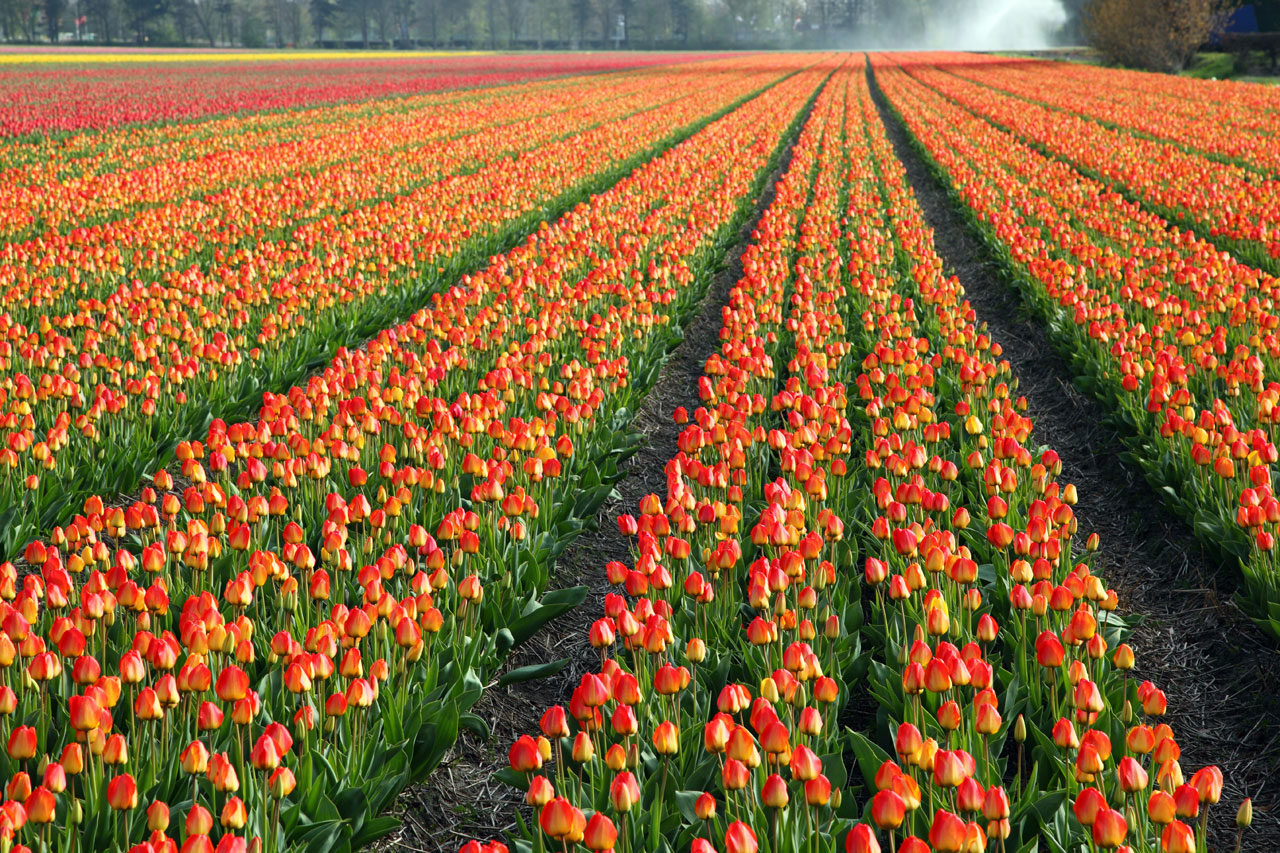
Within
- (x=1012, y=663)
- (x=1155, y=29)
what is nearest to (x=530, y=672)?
(x=1012, y=663)

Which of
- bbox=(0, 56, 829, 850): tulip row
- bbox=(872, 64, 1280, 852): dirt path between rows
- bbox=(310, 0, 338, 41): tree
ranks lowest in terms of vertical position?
bbox=(872, 64, 1280, 852): dirt path between rows

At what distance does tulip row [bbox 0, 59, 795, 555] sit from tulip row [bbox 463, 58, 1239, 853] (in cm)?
307

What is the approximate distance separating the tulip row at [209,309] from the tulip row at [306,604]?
0.58m

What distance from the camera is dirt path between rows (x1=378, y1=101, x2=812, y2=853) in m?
3.19

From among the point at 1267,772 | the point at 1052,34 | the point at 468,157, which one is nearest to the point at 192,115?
the point at 468,157

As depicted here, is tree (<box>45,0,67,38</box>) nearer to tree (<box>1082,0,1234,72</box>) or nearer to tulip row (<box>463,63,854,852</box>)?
tree (<box>1082,0,1234,72</box>)

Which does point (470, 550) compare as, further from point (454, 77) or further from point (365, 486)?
point (454, 77)

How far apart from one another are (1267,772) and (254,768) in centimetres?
312

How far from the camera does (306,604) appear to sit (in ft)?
12.2

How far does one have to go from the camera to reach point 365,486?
201 inches

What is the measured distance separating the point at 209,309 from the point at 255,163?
1063 centimetres

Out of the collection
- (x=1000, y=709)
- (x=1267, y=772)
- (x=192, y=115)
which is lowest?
(x=1267, y=772)

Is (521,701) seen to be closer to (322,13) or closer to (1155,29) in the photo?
(1155,29)

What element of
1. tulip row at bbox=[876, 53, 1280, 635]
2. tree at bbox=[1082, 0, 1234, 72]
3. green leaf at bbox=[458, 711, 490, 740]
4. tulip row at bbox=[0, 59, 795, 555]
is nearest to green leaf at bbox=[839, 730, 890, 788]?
green leaf at bbox=[458, 711, 490, 740]
